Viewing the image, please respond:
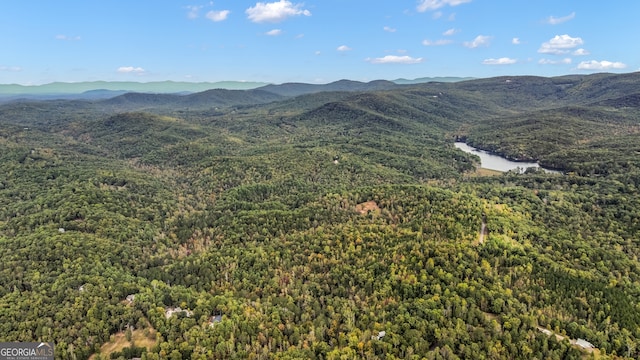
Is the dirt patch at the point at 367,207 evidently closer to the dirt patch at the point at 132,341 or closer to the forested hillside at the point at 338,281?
the forested hillside at the point at 338,281

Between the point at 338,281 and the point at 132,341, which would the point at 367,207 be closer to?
the point at 338,281

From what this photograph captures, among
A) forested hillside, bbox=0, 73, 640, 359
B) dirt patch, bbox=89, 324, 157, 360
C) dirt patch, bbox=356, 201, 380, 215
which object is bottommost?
dirt patch, bbox=89, 324, 157, 360

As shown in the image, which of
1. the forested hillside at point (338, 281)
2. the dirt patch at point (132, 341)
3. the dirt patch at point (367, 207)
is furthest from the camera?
the dirt patch at point (367, 207)

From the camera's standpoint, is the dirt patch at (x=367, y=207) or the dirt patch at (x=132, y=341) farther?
the dirt patch at (x=367, y=207)

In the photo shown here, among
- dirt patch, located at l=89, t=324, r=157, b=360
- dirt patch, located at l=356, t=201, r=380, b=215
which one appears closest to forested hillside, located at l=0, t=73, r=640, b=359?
dirt patch, located at l=89, t=324, r=157, b=360

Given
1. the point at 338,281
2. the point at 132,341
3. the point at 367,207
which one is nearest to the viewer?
the point at 132,341

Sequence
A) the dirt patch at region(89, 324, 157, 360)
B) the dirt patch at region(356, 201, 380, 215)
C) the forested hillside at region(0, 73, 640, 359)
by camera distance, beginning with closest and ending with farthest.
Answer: the forested hillside at region(0, 73, 640, 359)
the dirt patch at region(89, 324, 157, 360)
the dirt patch at region(356, 201, 380, 215)

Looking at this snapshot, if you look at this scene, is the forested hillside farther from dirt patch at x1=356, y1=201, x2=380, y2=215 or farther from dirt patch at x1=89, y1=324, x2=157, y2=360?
dirt patch at x1=356, y1=201, x2=380, y2=215

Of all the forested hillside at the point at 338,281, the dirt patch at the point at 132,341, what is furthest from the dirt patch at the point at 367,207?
the dirt patch at the point at 132,341

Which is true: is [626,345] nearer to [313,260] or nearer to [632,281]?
[632,281]

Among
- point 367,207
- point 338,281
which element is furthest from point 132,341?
point 367,207
